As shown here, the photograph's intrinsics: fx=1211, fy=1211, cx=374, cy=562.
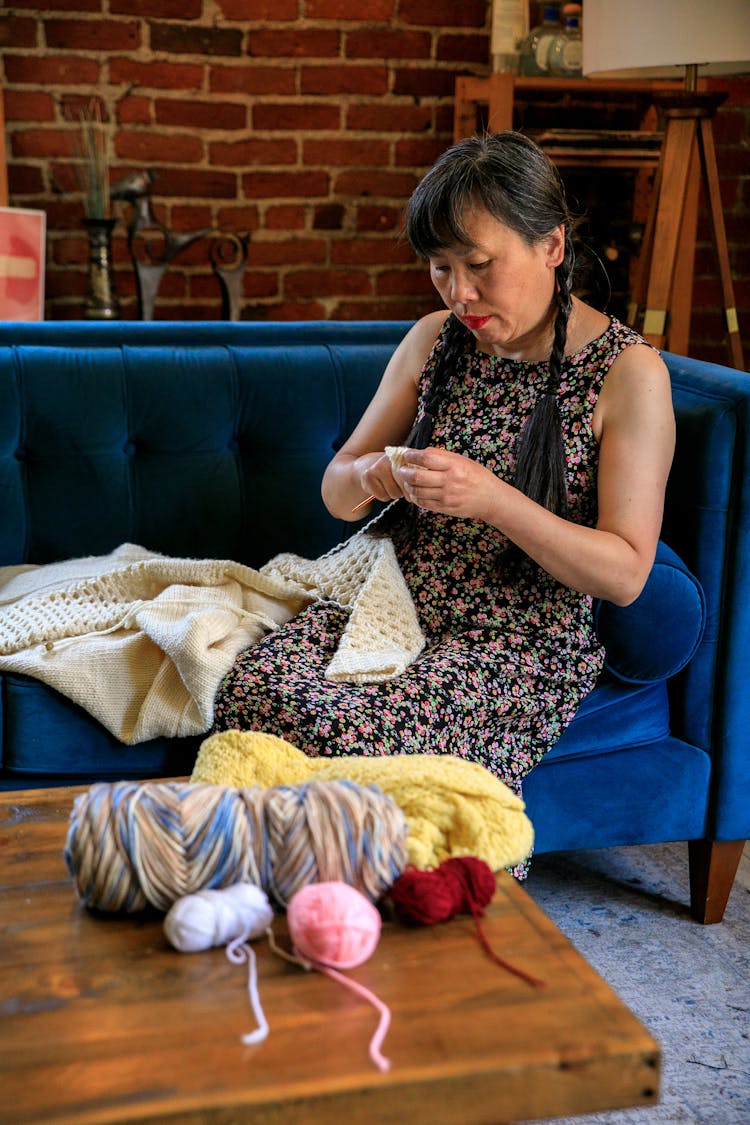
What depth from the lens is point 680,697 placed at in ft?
6.08

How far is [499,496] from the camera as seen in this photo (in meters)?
1.52

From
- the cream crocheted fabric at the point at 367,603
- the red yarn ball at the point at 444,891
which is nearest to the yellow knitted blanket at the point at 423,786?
the red yarn ball at the point at 444,891

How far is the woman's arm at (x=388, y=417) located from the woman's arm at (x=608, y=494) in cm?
25

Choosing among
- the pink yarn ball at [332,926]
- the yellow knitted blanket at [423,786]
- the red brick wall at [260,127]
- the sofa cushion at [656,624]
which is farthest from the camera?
the red brick wall at [260,127]

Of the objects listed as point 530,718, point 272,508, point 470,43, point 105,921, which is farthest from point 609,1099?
point 470,43

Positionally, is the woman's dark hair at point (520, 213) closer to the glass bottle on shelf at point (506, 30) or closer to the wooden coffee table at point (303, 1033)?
the wooden coffee table at point (303, 1033)

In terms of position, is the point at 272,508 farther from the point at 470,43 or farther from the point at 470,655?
the point at 470,43

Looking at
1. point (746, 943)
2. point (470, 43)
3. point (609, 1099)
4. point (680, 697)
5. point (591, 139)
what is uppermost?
point (470, 43)

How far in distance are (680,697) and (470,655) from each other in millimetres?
412

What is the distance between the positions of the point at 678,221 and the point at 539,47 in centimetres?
74

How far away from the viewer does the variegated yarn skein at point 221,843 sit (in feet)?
3.16

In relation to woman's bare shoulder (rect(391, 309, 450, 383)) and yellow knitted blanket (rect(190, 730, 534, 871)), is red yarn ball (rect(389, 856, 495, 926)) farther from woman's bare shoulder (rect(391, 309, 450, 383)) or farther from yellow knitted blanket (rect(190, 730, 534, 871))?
woman's bare shoulder (rect(391, 309, 450, 383))

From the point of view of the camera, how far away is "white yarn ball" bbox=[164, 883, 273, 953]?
93cm

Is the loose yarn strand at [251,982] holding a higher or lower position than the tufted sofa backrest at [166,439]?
lower
